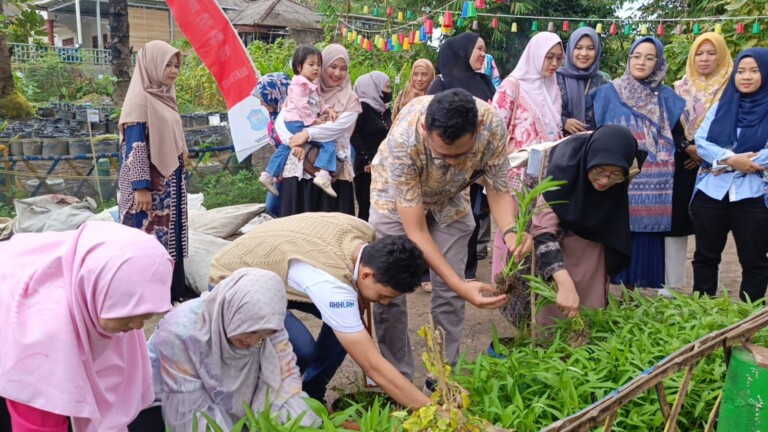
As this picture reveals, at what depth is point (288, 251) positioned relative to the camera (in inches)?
102

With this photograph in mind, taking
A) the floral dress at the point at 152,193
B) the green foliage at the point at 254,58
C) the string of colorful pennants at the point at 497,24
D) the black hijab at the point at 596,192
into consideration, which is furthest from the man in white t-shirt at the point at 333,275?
the green foliage at the point at 254,58

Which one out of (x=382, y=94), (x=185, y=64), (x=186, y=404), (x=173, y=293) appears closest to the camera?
(x=186, y=404)

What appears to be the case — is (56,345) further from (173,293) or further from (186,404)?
(173,293)

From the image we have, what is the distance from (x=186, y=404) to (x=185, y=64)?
42.1 feet

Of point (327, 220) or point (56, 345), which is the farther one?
point (327, 220)

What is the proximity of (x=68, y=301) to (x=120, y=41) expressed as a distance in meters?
7.41

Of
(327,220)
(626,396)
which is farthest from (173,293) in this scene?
(626,396)

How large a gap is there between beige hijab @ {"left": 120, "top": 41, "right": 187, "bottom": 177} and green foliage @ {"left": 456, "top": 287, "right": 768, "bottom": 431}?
2.16 m

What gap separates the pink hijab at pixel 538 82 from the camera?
13.8 ft

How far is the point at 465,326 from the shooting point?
4.20 meters

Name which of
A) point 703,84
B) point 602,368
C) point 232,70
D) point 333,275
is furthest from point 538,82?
point 232,70

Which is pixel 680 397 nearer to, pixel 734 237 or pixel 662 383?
pixel 662 383

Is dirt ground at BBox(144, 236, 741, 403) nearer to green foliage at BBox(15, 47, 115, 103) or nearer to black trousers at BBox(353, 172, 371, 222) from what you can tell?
black trousers at BBox(353, 172, 371, 222)

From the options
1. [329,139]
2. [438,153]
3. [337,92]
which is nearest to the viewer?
[438,153]
